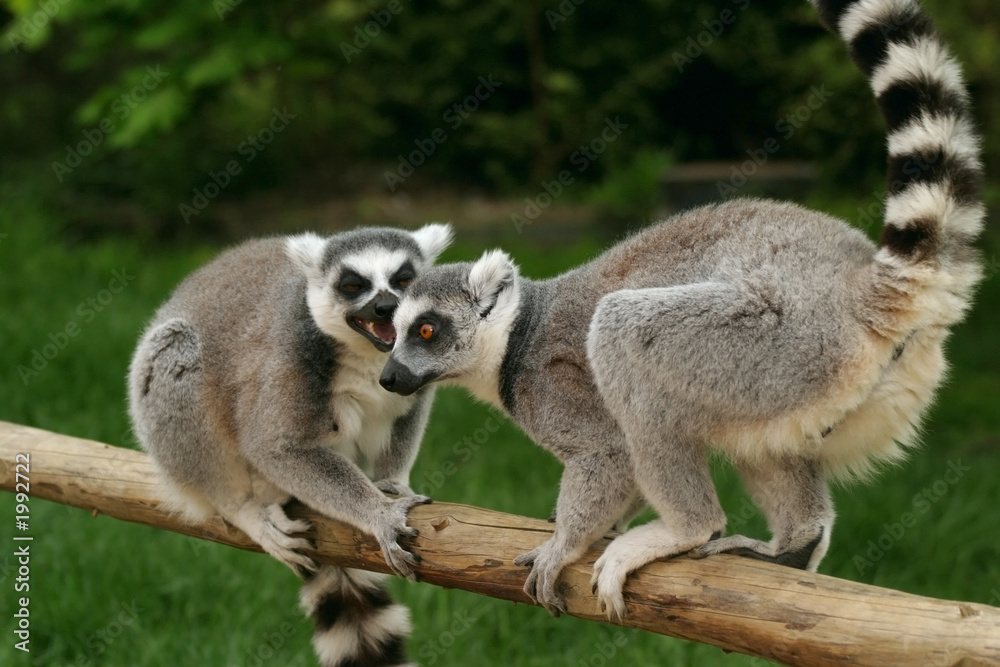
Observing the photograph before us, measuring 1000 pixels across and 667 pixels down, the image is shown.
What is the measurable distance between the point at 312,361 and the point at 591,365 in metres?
1.29

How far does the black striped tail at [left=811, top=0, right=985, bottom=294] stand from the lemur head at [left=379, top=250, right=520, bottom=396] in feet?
4.51

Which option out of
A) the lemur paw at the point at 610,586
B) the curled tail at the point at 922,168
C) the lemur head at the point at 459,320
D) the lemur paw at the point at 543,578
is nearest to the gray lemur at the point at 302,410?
the lemur head at the point at 459,320

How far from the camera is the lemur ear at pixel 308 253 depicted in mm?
4332

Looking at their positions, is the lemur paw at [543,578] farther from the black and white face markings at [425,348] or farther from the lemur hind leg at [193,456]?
the lemur hind leg at [193,456]

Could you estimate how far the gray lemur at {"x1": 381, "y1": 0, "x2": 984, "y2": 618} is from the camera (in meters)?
3.13

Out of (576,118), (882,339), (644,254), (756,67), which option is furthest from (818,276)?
(756,67)

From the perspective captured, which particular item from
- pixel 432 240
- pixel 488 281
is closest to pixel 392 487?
pixel 488 281

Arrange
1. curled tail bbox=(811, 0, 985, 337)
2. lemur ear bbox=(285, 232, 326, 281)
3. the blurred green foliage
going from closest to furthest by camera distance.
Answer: curled tail bbox=(811, 0, 985, 337)
lemur ear bbox=(285, 232, 326, 281)
the blurred green foliage

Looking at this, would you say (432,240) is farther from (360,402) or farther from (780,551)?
(780,551)

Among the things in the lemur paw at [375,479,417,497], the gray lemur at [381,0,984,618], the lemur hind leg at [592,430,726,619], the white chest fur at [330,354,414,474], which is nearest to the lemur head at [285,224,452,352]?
the white chest fur at [330,354,414,474]

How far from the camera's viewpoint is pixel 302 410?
404 cm

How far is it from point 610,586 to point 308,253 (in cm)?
Result: 199

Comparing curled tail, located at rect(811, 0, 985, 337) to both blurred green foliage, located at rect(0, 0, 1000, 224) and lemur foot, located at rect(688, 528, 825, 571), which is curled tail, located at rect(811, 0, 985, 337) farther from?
blurred green foliage, located at rect(0, 0, 1000, 224)

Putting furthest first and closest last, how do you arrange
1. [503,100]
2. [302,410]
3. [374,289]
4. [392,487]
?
[503,100] → [392,487] → [374,289] → [302,410]
